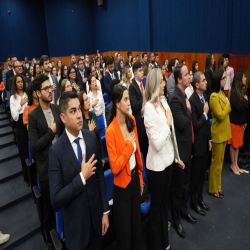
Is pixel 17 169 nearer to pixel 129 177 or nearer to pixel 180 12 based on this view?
pixel 129 177

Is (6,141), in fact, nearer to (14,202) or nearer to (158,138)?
(14,202)

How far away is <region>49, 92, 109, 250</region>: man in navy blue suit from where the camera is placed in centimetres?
138

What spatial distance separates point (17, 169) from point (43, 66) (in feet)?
6.87

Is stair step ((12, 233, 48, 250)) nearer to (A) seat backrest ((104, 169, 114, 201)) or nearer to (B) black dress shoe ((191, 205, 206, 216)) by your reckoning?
(A) seat backrest ((104, 169, 114, 201))

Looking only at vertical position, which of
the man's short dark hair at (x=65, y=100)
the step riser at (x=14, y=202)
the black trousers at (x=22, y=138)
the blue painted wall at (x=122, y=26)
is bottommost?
the step riser at (x=14, y=202)

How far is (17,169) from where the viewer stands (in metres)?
3.44

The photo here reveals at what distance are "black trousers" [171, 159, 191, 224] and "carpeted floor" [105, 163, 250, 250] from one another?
0.71ft

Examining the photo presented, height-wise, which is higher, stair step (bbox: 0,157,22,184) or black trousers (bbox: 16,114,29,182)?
black trousers (bbox: 16,114,29,182)

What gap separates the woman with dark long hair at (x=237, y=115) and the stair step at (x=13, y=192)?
116 inches

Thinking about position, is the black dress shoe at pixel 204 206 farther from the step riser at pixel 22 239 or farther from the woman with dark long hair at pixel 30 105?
the woman with dark long hair at pixel 30 105

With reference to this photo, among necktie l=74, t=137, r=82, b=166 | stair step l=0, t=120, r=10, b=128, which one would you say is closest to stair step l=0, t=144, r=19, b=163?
stair step l=0, t=120, r=10, b=128

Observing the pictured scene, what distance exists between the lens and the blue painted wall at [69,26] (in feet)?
42.7

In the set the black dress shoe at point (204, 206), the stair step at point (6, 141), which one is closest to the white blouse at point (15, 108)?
the stair step at point (6, 141)

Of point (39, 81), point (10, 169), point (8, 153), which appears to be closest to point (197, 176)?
point (39, 81)
